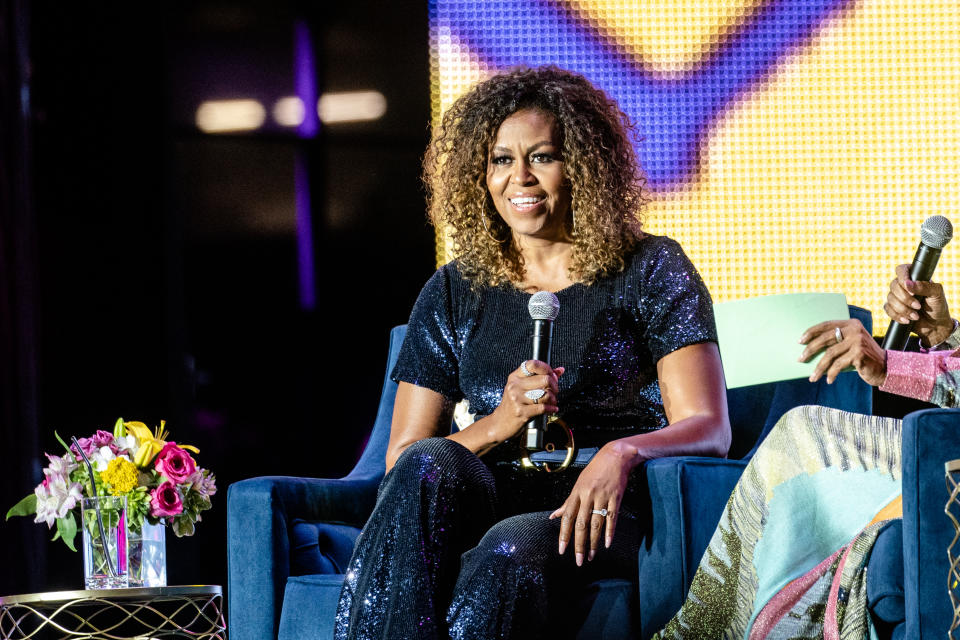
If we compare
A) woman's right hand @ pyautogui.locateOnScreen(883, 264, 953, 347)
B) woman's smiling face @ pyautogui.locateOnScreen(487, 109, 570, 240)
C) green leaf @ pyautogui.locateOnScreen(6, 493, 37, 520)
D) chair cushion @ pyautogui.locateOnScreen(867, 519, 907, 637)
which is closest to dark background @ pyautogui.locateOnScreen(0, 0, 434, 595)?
green leaf @ pyautogui.locateOnScreen(6, 493, 37, 520)

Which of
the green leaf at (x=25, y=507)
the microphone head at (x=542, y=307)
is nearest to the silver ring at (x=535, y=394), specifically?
the microphone head at (x=542, y=307)

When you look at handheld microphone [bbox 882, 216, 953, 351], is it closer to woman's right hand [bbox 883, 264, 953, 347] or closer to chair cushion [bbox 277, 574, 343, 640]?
woman's right hand [bbox 883, 264, 953, 347]

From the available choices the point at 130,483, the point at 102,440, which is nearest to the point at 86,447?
the point at 102,440

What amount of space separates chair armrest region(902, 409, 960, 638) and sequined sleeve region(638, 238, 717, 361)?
0.58 meters

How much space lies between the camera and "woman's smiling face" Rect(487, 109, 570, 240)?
2.05 metres

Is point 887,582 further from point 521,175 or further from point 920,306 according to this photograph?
point 521,175

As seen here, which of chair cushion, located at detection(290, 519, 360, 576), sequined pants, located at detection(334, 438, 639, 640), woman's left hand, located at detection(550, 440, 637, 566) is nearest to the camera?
sequined pants, located at detection(334, 438, 639, 640)

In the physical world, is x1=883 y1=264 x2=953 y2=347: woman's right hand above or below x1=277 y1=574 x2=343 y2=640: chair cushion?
above

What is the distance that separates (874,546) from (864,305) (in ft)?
5.60

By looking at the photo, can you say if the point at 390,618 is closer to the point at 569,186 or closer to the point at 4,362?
the point at 569,186

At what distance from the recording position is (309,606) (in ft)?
5.87

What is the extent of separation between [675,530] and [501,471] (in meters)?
0.35

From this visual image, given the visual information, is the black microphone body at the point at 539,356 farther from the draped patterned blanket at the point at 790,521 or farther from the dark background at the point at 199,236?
the dark background at the point at 199,236

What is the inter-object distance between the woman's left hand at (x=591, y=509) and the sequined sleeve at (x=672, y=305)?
1.14 ft
